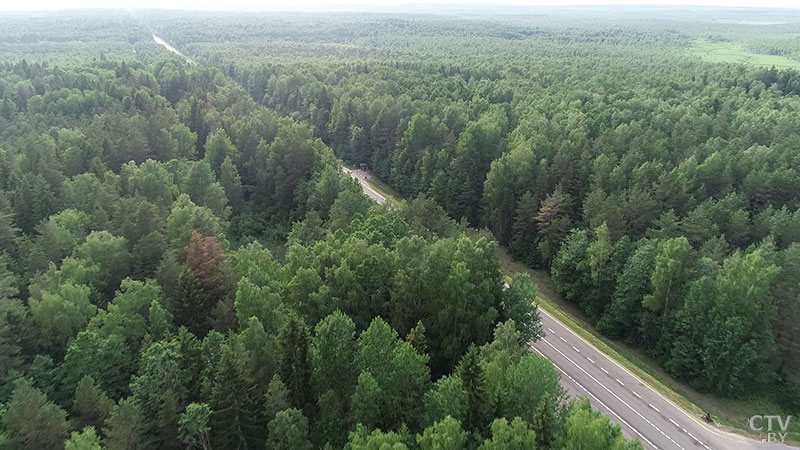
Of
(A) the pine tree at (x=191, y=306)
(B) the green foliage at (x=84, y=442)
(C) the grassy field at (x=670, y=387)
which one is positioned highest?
(B) the green foliage at (x=84, y=442)

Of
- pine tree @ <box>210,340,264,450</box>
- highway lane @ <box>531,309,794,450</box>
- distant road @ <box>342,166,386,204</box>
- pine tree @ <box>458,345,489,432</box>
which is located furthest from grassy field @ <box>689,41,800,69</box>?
pine tree @ <box>210,340,264,450</box>

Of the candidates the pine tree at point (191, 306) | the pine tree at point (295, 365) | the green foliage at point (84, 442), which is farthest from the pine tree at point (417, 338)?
the green foliage at point (84, 442)

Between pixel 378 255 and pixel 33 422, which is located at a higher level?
pixel 378 255

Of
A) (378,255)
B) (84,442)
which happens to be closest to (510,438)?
(378,255)

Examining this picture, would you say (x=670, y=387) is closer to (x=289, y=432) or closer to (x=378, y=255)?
(x=378, y=255)

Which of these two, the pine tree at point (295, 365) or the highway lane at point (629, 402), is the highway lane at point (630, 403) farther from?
the pine tree at point (295, 365)

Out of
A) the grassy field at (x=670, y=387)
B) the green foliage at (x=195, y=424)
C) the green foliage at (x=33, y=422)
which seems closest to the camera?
the green foliage at (x=33, y=422)

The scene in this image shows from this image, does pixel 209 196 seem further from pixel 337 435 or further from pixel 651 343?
pixel 651 343
